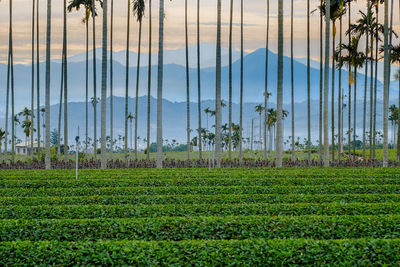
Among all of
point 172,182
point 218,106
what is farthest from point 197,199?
point 218,106

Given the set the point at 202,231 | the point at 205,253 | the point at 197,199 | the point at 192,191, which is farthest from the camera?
the point at 192,191

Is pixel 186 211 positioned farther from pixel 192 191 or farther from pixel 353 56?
pixel 353 56

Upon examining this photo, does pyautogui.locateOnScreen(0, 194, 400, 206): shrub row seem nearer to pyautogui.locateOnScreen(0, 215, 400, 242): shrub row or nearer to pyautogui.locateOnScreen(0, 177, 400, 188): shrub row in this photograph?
pyautogui.locateOnScreen(0, 215, 400, 242): shrub row

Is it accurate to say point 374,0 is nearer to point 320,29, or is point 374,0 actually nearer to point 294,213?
point 320,29

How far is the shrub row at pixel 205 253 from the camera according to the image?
27.5ft

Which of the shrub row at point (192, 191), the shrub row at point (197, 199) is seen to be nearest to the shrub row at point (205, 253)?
the shrub row at point (197, 199)

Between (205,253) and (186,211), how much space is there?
4139 millimetres

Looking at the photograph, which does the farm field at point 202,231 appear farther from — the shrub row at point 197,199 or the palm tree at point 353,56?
the palm tree at point 353,56

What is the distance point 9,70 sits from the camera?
43125 mm

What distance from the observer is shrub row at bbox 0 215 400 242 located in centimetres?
1032

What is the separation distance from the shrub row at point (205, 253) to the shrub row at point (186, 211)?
345 cm

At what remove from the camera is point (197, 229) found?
10.4 metres

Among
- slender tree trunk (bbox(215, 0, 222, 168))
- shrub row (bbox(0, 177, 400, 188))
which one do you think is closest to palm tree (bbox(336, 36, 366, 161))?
slender tree trunk (bbox(215, 0, 222, 168))

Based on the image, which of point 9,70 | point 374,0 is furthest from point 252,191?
point 9,70
